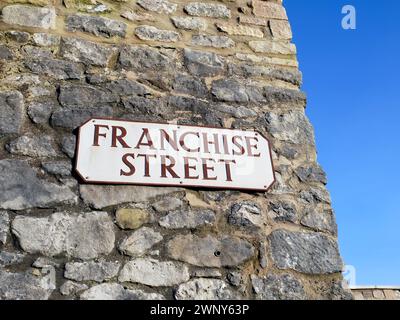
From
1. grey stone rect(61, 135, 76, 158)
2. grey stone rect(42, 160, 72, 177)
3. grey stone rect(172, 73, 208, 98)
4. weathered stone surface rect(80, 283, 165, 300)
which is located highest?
grey stone rect(172, 73, 208, 98)

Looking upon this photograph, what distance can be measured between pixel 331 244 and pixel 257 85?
3.35 feet

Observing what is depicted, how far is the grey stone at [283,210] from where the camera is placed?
1952 mm

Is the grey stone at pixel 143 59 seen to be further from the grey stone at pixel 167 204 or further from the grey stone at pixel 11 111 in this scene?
the grey stone at pixel 167 204

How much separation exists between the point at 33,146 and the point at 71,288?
0.70 metres

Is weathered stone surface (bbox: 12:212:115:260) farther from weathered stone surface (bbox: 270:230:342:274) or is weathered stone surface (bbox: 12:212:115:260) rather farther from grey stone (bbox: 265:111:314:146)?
grey stone (bbox: 265:111:314:146)

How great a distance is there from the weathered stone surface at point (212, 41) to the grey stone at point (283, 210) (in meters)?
1.09

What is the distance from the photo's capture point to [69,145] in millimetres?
1897

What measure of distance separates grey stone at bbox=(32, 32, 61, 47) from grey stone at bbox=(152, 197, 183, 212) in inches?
43.7

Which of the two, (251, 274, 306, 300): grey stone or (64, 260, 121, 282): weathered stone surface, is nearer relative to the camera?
(64, 260, 121, 282): weathered stone surface

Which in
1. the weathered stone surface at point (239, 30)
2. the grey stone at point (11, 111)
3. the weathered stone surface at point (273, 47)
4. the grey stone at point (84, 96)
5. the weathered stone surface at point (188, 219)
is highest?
the weathered stone surface at point (239, 30)

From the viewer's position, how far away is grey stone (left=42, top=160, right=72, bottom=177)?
5.93ft

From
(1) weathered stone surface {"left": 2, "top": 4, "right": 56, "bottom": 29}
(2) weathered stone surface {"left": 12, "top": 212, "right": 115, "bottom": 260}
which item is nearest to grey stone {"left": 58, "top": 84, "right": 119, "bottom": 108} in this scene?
(1) weathered stone surface {"left": 2, "top": 4, "right": 56, "bottom": 29}

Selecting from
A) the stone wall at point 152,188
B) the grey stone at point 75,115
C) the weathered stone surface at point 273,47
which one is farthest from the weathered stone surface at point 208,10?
the grey stone at point 75,115
